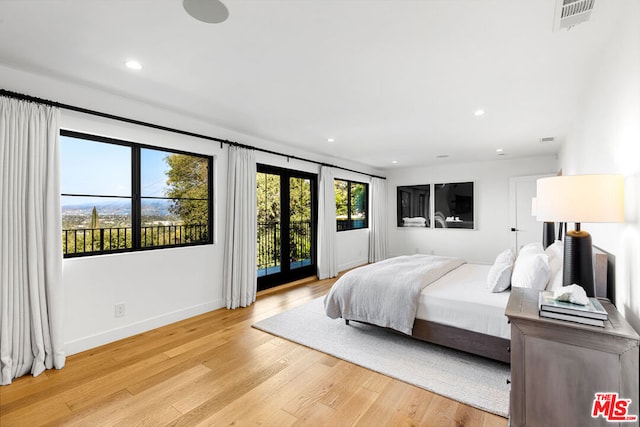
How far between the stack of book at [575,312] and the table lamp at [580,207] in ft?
0.99

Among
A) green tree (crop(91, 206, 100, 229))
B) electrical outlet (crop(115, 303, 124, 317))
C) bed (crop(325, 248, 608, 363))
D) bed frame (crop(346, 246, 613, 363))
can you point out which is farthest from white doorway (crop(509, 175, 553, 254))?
green tree (crop(91, 206, 100, 229))

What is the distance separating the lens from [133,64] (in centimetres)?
233

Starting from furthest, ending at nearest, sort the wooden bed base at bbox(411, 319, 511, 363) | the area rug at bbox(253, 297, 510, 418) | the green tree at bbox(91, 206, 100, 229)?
1. the green tree at bbox(91, 206, 100, 229)
2. the wooden bed base at bbox(411, 319, 511, 363)
3. the area rug at bbox(253, 297, 510, 418)

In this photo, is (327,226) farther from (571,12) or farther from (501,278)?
(571,12)

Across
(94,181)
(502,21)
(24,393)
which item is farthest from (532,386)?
(94,181)

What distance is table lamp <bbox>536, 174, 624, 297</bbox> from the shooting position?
1.60m

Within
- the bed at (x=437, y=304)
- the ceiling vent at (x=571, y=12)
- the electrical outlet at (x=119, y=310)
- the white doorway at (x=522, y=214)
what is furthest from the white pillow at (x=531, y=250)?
the electrical outlet at (x=119, y=310)

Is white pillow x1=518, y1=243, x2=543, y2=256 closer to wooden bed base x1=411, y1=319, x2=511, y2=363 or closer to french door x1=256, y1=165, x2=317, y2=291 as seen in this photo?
wooden bed base x1=411, y1=319, x2=511, y2=363

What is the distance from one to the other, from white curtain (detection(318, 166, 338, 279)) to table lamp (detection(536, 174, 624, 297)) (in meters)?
4.04

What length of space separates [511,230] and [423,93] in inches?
189

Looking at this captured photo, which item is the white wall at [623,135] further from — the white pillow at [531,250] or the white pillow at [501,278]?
the white pillow at [531,250]

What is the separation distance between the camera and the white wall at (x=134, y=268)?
8.97 ft

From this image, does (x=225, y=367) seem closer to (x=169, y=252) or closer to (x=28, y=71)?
(x=169, y=252)

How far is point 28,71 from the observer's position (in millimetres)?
2463
